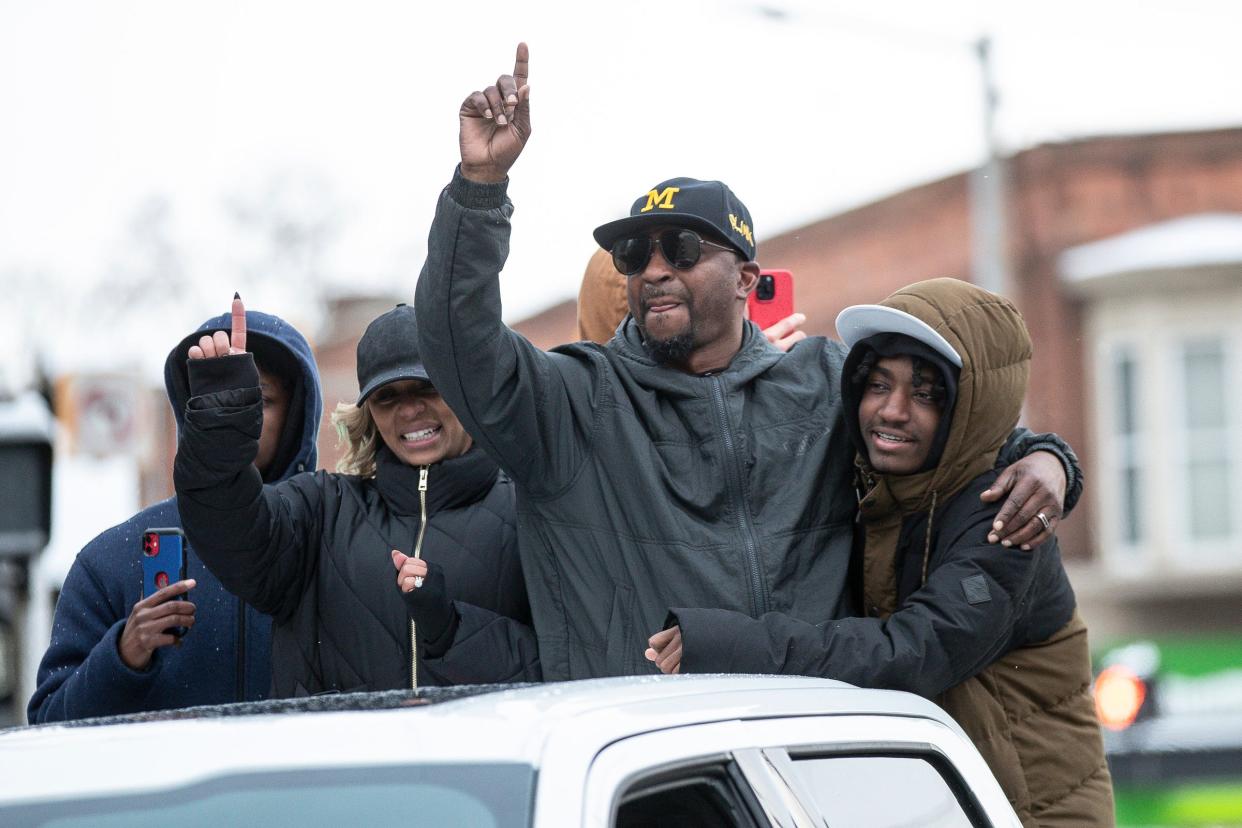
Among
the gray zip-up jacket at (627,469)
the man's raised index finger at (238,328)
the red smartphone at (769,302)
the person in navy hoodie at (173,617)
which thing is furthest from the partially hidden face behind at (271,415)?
the red smartphone at (769,302)

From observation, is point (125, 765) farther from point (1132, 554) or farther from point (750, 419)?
→ point (1132, 554)

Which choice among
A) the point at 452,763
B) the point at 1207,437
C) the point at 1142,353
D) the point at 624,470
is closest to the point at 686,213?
the point at 624,470

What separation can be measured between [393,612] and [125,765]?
1.59 metres

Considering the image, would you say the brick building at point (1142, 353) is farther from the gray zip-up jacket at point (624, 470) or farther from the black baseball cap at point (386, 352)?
the gray zip-up jacket at point (624, 470)

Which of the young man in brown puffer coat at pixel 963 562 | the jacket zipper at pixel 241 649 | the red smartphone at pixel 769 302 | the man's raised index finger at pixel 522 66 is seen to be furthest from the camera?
the red smartphone at pixel 769 302

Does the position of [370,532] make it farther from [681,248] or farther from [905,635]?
[905,635]

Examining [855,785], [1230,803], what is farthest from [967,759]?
[1230,803]

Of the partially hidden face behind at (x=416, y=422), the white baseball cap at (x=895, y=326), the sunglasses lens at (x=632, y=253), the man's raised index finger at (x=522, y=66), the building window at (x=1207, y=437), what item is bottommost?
the partially hidden face behind at (x=416, y=422)

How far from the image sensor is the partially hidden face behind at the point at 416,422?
4.12 metres

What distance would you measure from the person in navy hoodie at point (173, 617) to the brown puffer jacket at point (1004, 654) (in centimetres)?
149

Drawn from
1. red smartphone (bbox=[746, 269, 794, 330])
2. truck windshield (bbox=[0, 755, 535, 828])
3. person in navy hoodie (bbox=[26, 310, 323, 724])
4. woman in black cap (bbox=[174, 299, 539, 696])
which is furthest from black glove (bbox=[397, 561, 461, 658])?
red smartphone (bbox=[746, 269, 794, 330])

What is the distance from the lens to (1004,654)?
3.74 meters

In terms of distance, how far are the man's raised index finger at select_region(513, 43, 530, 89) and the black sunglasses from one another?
1.67ft

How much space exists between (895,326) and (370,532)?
1.22m
